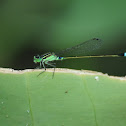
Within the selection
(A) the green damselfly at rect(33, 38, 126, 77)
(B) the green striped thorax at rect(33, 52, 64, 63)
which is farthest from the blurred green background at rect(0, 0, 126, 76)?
(B) the green striped thorax at rect(33, 52, 64, 63)

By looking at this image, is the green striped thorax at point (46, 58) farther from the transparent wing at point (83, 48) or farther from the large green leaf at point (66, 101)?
the large green leaf at point (66, 101)

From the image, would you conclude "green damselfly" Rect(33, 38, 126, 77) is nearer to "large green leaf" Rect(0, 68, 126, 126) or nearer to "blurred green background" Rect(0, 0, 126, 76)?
"blurred green background" Rect(0, 0, 126, 76)

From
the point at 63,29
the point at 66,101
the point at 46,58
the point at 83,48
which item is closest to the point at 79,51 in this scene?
the point at 83,48

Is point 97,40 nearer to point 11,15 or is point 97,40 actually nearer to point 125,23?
point 125,23

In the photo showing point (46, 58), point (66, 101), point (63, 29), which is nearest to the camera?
point (66, 101)

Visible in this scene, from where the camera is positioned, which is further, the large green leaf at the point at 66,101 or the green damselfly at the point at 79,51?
the green damselfly at the point at 79,51

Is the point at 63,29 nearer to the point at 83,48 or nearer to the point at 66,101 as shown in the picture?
the point at 83,48

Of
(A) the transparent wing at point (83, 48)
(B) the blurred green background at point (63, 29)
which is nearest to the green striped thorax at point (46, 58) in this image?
(A) the transparent wing at point (83, 48)
